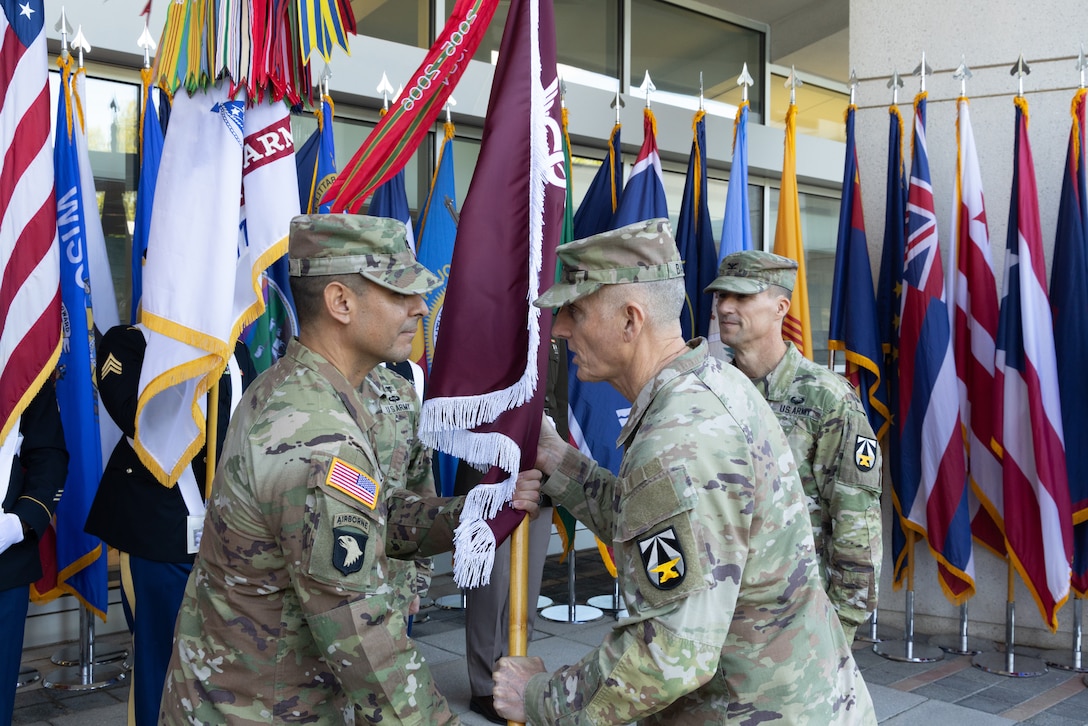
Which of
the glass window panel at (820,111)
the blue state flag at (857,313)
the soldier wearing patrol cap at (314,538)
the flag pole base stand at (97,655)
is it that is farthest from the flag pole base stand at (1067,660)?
the glass window panel at (820,111)

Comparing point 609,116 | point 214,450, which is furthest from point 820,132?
point 214,450

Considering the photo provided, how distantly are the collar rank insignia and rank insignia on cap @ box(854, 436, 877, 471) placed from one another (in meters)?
1.76

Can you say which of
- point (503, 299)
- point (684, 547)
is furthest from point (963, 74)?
point (684, 547)

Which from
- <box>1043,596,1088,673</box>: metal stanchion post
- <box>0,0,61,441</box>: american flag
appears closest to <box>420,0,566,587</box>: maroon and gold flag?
<box>0,0,61,441</box>: american flag

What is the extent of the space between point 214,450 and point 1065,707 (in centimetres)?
371

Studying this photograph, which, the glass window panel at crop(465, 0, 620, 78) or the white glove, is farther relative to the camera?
the glass window panel at crop(465, 0, 620, 78)

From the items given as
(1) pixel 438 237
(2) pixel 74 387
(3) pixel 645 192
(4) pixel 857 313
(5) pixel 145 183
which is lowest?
(2) pixel 74 387

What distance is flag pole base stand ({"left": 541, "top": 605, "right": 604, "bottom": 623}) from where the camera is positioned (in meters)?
5.13

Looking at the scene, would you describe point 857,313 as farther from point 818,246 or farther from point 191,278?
point 818,246

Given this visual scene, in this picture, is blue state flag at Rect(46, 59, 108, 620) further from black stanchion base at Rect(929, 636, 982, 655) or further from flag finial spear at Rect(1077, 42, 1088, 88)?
flag finial spear at Rect(1077, 42, 1088, 88)

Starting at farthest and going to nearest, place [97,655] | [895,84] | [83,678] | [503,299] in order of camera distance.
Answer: [895,84] → [97,655] → [83,678] → [503,299]

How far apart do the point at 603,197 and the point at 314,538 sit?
429 cm

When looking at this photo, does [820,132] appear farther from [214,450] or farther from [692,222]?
[214,450]

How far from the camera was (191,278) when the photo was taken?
109 inches
